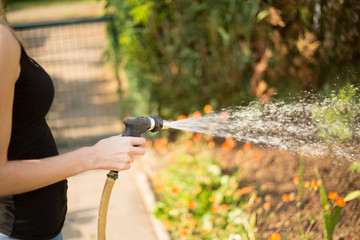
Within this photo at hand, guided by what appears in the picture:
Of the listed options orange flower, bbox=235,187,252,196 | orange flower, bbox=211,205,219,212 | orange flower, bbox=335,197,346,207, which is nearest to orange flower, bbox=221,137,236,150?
orange flower, bbox=235,187,252,196

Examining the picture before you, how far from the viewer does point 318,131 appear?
248 cm

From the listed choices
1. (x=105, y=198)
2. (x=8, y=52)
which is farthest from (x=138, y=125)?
(x=8, y=52)

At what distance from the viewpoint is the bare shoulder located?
1.11 m

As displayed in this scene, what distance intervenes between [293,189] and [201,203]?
2.46ft

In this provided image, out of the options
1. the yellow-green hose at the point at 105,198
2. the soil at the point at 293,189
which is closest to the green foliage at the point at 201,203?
the soil at the point at 293,189

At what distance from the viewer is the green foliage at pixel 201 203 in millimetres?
2984

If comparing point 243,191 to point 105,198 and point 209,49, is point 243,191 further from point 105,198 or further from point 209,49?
point 209,49

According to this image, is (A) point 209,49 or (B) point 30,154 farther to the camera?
(A) point 209,49

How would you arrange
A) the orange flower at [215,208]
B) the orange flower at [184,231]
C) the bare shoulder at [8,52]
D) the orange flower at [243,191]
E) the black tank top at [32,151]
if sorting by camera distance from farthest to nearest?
the orange flower at [243,191]
the orange flower at [215,208]
the orange flower at [184,231]
the black tank top at [32,151]
the bare shoulder at [8,52]

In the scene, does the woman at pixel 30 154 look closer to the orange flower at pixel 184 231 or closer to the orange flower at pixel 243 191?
the orange flower at pixel 184 231

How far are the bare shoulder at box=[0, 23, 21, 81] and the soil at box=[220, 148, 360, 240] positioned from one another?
1956 millimetres

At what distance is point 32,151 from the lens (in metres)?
1.41

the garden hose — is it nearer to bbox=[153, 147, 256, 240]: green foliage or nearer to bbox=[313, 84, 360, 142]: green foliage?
bbox=[313, 84, 360, 142]: green foliage

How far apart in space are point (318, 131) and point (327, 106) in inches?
6.8
